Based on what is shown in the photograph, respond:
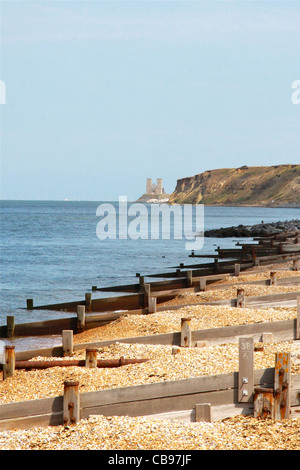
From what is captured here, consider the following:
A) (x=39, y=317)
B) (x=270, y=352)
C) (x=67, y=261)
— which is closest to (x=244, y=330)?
(x=270, y=352)

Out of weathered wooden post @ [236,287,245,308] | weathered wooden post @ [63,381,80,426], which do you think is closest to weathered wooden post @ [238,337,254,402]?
weathered wooden post @ [63,381,80,426]

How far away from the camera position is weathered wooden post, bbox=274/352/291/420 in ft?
27.6

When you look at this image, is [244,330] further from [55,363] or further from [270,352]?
[55,363]

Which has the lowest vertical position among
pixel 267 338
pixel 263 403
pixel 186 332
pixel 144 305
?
pixel 144 305

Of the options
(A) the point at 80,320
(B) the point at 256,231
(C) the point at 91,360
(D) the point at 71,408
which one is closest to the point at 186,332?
(C) the point at 91,360

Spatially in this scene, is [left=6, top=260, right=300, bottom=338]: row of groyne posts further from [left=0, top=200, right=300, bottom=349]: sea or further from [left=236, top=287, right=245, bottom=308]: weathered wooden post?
[left=0, top=200, right=300, bottom=349]: sea

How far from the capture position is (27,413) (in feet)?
27.2

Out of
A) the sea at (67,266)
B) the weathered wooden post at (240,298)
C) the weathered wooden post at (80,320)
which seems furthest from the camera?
the sea at (67,266)

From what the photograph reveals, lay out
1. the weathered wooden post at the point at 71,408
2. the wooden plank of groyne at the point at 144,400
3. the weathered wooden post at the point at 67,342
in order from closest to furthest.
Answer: the weathered wooden post at the point at 71,408, the wooden plank of groyne at the point at 144,400, the weathered wooden post at the point at 67,342

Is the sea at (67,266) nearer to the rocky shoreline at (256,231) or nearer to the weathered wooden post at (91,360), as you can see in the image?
the rocky shoreline at (256,231)

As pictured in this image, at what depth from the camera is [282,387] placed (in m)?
8.45

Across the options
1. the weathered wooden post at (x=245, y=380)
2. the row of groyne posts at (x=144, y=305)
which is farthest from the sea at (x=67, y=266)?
the weathered wooden post at (x=245, y=380)

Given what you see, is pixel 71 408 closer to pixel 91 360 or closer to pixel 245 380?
pixel 245 380

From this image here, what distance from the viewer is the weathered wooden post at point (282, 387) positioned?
841cm
